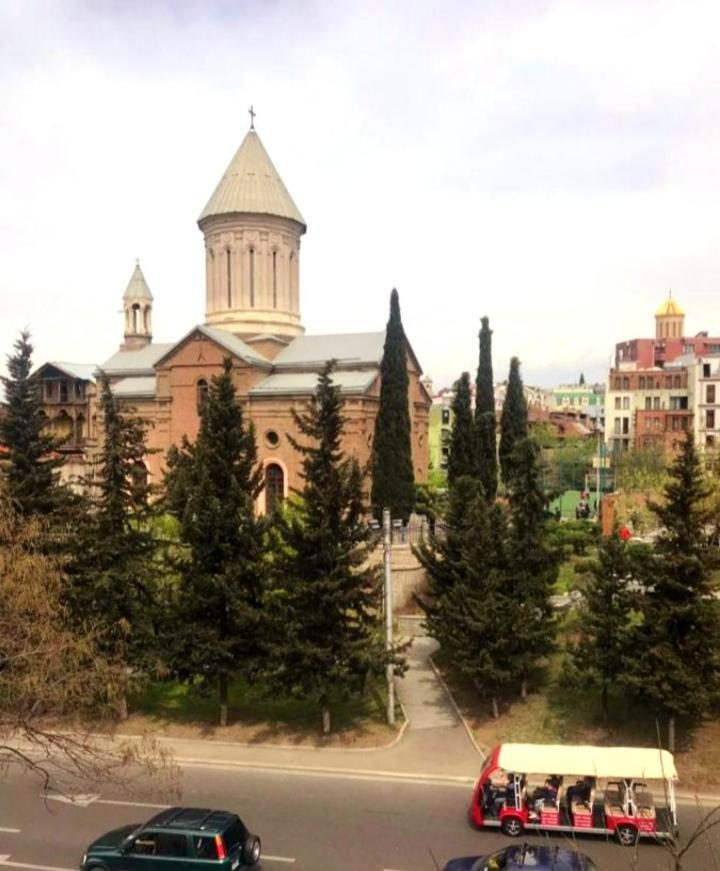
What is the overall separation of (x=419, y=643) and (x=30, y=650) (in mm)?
13998

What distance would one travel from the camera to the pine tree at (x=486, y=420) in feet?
105

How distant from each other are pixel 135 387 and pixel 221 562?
24606 millimetres

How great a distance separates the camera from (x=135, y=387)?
4128cm

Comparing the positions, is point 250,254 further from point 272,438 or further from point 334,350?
point 272,438

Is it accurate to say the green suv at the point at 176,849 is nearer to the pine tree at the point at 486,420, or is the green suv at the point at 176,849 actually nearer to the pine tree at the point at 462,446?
the pine tree at the point at 486,420

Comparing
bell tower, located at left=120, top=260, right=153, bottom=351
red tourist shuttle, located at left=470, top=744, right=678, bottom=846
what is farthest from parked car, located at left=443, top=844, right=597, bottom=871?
bell tower, located at left=120, top=260, right=153, bottom=351

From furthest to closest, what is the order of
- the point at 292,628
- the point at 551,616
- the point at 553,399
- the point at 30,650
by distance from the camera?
1. the point at 553,399
2. the point at 551,616
3. the point at 292,628
4. the point at 30,650

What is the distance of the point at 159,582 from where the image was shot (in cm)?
2286

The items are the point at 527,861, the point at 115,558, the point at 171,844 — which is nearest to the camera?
the point at 527,861

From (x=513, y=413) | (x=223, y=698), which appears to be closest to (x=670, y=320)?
(x=513, y=413)

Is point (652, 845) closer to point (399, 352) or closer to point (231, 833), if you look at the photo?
point (231, 833)

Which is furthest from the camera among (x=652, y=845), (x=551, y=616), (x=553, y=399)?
(x=553, y=399)

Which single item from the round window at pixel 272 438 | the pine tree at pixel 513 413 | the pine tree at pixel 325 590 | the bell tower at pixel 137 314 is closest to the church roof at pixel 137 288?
the bell tower at pixel 137 314

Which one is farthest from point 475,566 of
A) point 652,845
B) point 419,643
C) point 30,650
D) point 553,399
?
point 553,399
